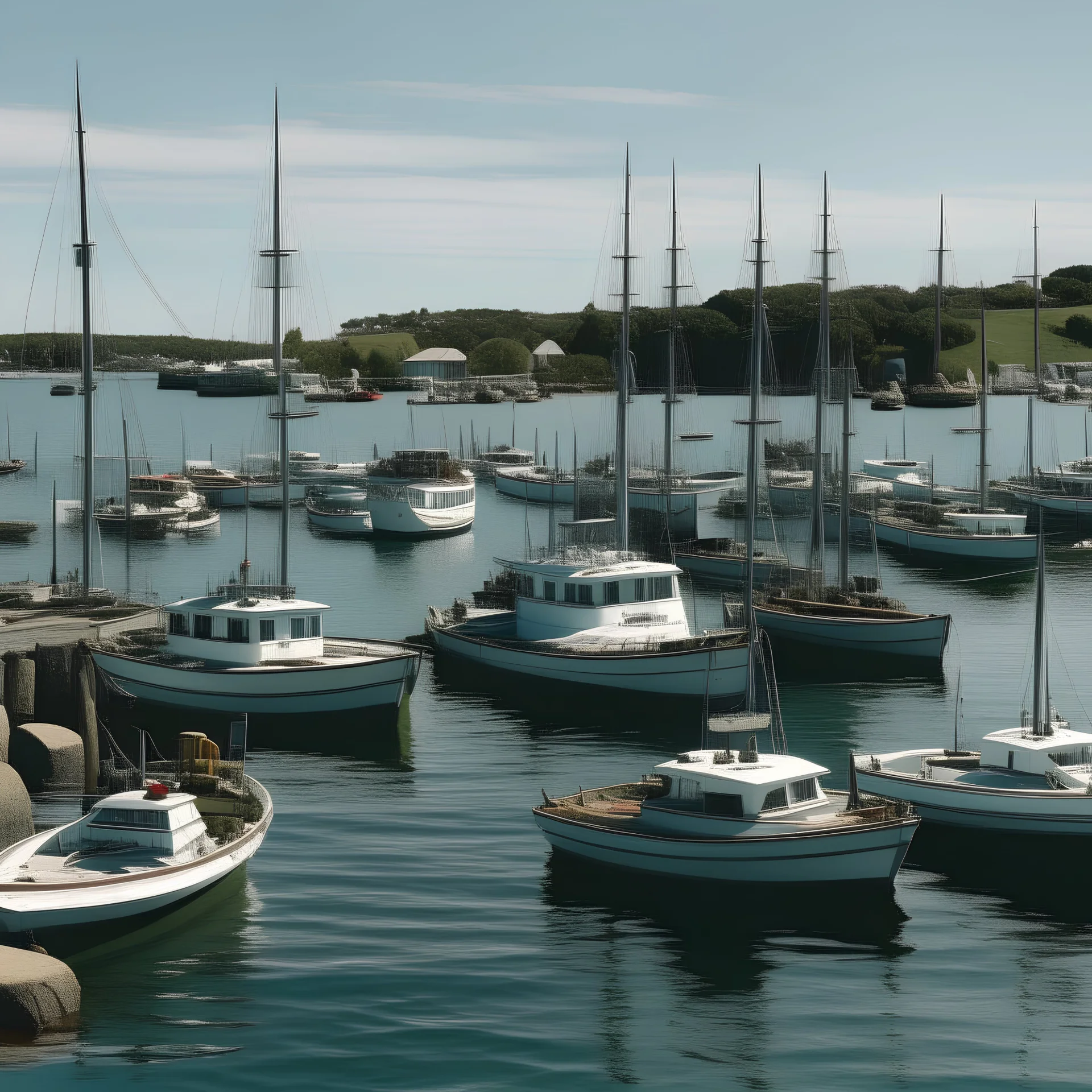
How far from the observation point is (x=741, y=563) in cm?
8344

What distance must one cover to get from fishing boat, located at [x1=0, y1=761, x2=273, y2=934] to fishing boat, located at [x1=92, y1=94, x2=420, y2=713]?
14830 millimetres

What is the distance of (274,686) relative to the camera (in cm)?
5266

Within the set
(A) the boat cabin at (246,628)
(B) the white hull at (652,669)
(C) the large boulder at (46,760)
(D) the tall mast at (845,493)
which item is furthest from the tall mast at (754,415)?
(C) the large boulder at (46,760)

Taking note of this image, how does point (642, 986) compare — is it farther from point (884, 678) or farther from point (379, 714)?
point (884, 678)

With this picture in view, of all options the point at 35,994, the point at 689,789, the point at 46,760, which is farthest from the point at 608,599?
the point at 35,994

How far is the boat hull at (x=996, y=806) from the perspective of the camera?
3888 centimetres

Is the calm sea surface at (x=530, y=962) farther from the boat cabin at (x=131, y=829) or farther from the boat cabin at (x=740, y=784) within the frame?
the boat cabin at (x=740, y=784)

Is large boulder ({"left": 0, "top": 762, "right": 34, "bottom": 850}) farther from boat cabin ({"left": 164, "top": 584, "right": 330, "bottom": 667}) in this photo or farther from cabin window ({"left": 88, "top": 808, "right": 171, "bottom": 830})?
boat cabin ({"left": 164, "top": 584, "right": 330, "bottom": 667})

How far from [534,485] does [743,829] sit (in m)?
105

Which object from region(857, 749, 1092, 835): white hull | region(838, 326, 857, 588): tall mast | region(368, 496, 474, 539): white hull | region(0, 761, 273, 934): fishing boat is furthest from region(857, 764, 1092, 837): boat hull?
region(368, 496, 474, 539): white hull

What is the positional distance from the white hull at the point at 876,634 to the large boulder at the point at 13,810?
37160mm

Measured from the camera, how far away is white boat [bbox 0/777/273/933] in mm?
31953

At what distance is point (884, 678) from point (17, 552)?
67.4 metres

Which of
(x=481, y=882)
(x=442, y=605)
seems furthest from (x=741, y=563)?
(x=481, y=882)
